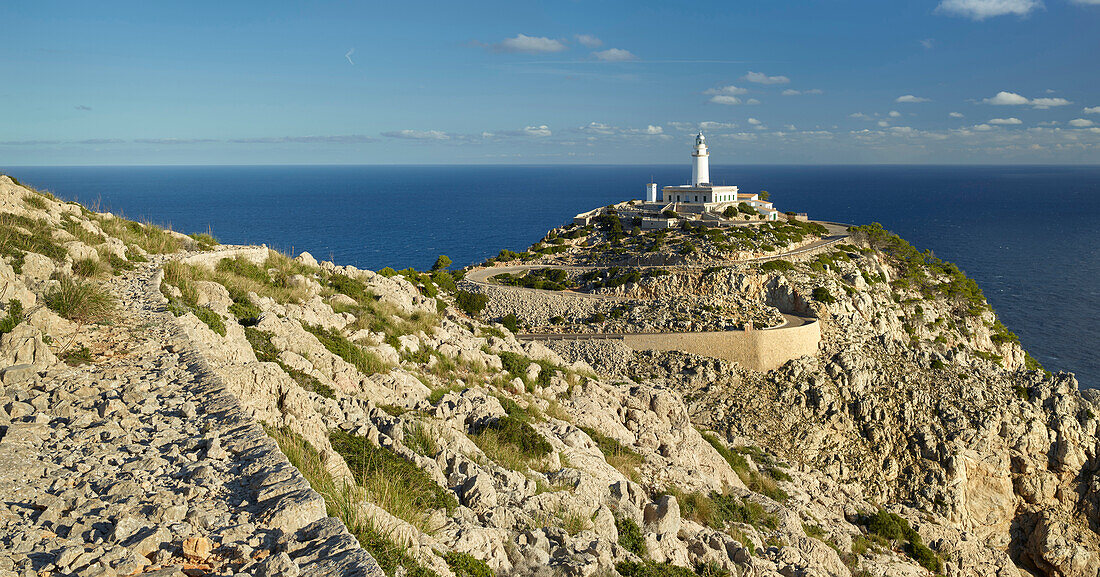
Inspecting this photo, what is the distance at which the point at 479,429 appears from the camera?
530 inches

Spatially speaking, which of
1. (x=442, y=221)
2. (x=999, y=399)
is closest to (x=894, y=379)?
(x=999, y=399)

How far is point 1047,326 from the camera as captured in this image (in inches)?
2157

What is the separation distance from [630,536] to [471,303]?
27.2 meters

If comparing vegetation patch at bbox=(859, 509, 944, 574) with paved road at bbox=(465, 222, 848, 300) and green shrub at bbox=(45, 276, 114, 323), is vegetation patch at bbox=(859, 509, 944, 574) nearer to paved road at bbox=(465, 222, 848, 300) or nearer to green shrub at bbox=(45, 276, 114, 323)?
paved road at bbox=(465, 222, 848, 300)

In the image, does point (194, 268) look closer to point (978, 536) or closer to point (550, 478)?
point (550, 478)

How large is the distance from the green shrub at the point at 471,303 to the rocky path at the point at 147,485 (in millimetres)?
27923

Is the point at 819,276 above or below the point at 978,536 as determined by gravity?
above

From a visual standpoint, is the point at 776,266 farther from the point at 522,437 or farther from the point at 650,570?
the point at 650,570

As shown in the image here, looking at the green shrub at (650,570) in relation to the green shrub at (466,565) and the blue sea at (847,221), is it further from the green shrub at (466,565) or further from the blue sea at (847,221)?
the blue sea at (847,221)

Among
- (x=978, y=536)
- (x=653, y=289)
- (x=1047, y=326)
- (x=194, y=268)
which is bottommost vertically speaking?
(x=978, y=536)

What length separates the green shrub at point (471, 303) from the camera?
37.4 meters

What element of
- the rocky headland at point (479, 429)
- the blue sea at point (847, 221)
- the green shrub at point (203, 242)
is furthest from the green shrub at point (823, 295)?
the green shrub at point (203, 242)

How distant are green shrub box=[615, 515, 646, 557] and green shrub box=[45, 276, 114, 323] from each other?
912 cm

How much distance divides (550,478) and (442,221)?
384ft
